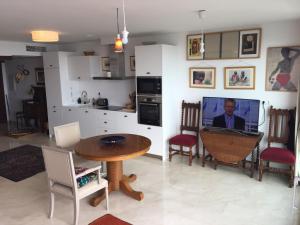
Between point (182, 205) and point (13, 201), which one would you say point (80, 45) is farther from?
point (182, 205)

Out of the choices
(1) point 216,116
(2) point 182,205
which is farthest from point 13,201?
(1) point 216,116

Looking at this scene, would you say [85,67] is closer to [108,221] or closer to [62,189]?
[62,189]

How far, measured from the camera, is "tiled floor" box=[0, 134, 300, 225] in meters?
3.11

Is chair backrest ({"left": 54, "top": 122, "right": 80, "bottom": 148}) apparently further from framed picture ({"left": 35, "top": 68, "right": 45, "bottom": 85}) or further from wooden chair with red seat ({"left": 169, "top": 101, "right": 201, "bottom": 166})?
framed picture ({"left": 35, "top": 68, "right": 45, "bottom": 85})

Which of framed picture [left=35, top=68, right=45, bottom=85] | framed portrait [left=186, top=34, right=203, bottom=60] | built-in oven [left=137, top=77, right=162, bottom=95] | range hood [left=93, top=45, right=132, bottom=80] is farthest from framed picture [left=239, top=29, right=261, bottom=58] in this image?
framed picture [left=35, top=68, right=45, bottom=85]

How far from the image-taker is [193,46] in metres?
4.91

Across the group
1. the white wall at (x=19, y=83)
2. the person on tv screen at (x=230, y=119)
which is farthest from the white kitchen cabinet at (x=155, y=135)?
the white wall at (x=19, y=83)

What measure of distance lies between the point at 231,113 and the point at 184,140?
3.11 feet

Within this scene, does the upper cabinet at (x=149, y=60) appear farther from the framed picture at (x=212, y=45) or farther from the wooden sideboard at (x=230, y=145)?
the wooden sideboard at (x=230, y=145)

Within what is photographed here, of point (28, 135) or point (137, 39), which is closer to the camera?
point (137, 39)

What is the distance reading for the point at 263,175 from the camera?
14.0ft

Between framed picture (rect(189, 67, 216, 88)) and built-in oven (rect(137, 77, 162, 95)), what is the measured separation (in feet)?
2.17

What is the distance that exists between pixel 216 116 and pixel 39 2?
10.7 feet

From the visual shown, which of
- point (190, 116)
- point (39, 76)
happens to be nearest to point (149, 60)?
point (190, 116)
